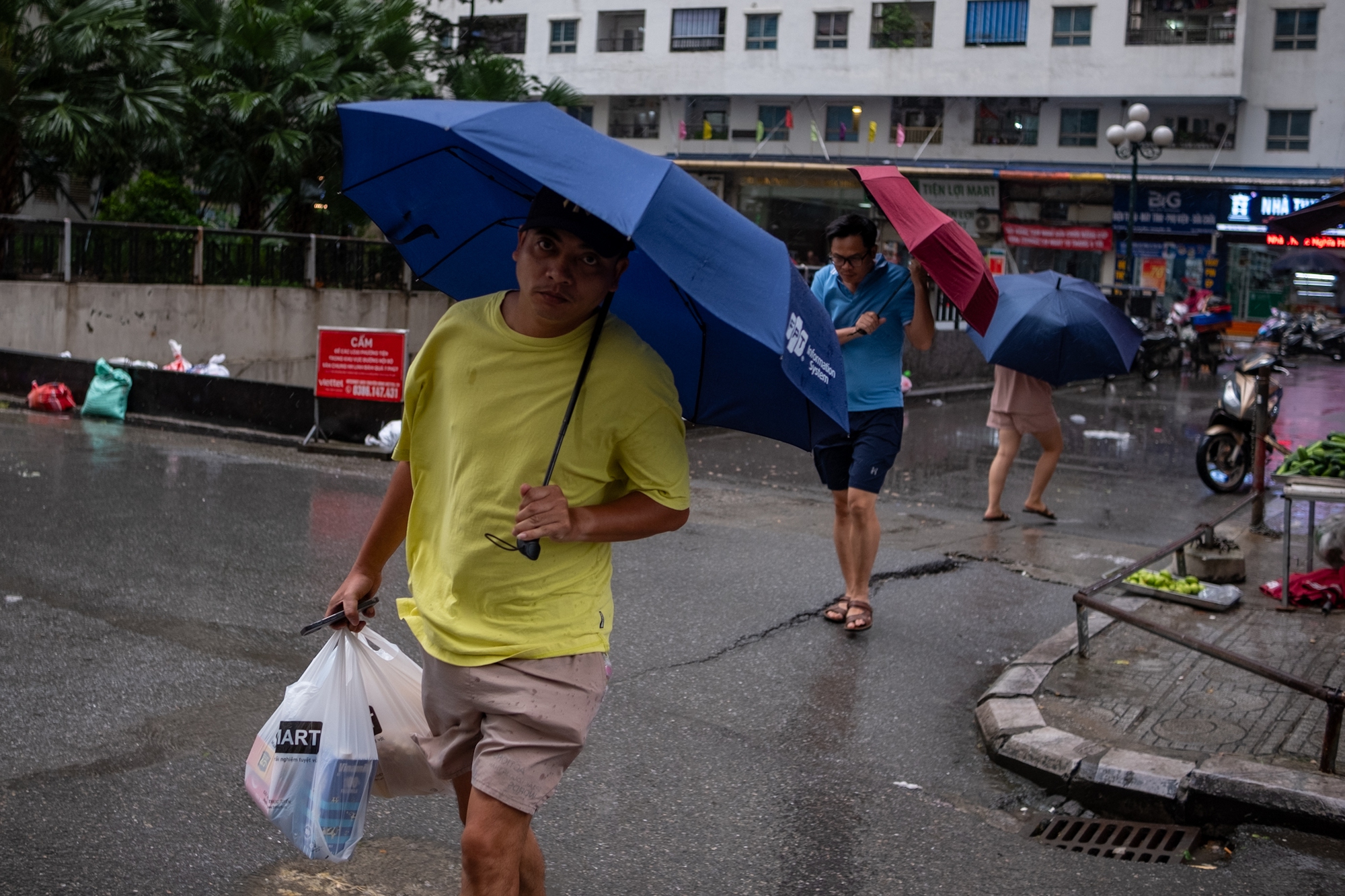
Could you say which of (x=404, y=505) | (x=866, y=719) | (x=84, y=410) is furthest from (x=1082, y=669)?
(x=84, y=410)

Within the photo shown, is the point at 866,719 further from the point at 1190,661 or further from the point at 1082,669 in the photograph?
the point at 1190,661

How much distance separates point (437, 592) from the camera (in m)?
2.70

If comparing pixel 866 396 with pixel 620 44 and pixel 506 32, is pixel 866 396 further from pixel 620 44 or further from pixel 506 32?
pixel 506 32

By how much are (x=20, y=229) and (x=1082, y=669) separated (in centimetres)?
1400

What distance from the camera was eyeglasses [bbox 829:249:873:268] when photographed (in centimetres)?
620

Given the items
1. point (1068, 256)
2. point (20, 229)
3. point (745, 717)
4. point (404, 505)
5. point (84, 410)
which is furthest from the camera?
point (1068, 256)

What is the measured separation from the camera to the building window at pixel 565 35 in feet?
156

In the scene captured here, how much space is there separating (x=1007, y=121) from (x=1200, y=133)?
581 cm

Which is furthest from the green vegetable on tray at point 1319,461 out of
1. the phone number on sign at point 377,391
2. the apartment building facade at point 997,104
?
the apartment building facade at point 997,104

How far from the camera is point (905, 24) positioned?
4241cm

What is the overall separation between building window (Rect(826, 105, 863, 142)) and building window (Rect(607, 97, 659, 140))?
6478 millimetres

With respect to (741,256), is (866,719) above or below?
below

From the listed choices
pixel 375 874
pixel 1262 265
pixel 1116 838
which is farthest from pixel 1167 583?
pixel 1262 265

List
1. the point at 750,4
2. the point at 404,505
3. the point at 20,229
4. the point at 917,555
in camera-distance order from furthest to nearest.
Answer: the point at 750,4, the point at 20,229, the point at 917,555, the point at 404,505
